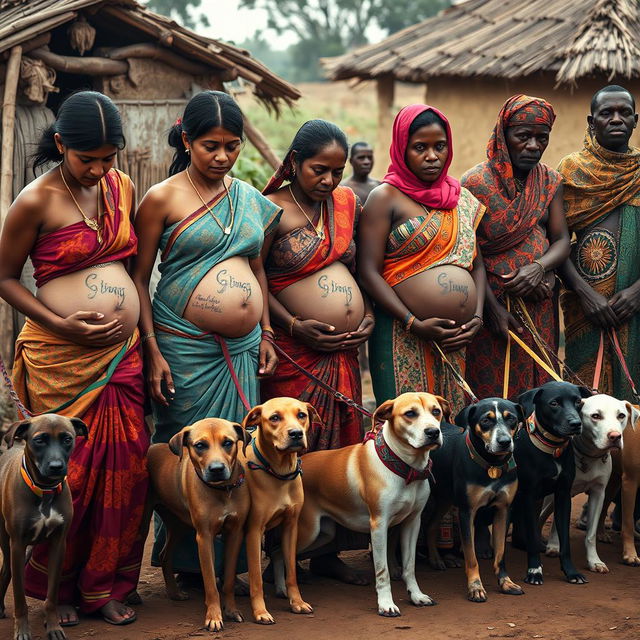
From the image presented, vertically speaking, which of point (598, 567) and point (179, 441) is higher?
point (179, 441)

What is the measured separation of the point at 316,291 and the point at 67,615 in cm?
213

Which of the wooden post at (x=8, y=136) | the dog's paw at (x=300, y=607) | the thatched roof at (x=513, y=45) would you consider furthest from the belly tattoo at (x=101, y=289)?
the thatched roof at (x=513, y=45)

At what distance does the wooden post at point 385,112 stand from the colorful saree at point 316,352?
28.4 feet

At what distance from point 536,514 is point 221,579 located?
1772 mm

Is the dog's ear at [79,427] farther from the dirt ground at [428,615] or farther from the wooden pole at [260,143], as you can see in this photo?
the wooden pole at [260,143]

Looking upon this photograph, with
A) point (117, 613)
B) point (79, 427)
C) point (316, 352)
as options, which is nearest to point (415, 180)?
point (316, 352)

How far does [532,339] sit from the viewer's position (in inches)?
241

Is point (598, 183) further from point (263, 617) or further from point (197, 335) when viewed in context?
point (263, 617)

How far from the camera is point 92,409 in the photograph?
4938 millimetres

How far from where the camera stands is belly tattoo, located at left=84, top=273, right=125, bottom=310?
4855 mm

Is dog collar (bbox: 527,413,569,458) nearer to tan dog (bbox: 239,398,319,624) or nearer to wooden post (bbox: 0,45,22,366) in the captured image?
tan dog (bbox: 239,398,319,624)

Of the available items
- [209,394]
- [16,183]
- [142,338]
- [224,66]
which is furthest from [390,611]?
[224,66]

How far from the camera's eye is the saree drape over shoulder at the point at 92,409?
191 inches

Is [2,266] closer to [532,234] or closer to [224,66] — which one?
[532,234]
